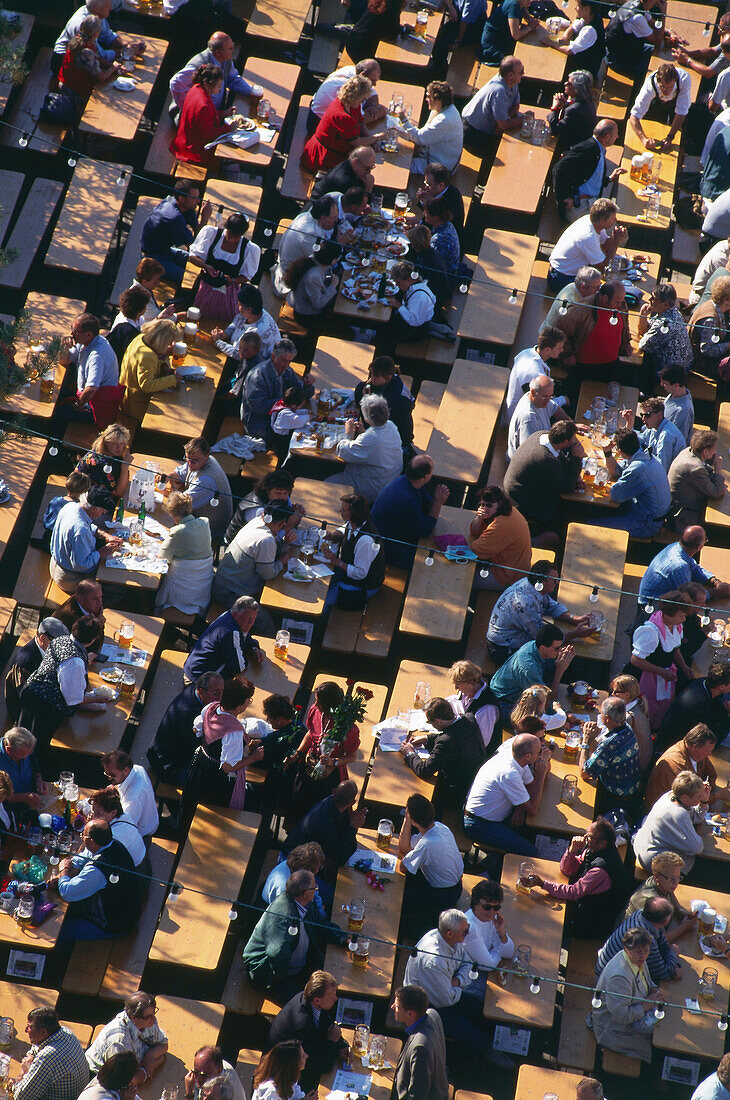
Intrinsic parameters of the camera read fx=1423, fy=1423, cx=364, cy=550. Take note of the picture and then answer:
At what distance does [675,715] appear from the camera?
31.0ft

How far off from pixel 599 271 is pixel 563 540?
2.36m

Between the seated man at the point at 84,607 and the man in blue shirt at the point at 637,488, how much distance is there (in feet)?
12.6

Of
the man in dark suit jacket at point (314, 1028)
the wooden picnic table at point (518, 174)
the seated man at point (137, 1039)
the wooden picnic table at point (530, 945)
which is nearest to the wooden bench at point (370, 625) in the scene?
the wooden picnic table at point (530, 945)

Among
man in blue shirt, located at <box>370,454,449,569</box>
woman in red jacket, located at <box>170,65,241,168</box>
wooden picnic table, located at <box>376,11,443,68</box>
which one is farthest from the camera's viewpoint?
wooden picnic table, located at <box>376,11,443,68</box>

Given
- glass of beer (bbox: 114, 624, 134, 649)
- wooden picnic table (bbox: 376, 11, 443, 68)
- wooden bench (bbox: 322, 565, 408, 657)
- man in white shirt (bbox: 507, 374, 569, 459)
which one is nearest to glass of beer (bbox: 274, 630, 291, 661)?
wooden bench (bbox: 322, 565, 408, 657)

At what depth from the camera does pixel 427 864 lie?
27.6 feet

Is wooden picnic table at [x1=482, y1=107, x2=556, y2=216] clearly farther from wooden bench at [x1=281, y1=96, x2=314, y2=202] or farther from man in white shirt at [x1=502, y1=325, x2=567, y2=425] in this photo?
man in white shirt at [x1=502, y1=325, x2=567, y2=425]

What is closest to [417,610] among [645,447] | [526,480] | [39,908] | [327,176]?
[526,480]

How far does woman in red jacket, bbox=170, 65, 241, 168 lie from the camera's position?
12172 millimetres

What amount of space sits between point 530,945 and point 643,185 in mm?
7360

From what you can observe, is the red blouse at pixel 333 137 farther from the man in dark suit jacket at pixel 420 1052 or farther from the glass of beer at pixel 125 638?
the man in dark suit jacket at pixel 420 1052

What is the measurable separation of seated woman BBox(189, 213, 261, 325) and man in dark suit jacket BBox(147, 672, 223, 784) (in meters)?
3.50

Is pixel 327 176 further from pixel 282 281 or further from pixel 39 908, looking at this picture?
pixel 39 908

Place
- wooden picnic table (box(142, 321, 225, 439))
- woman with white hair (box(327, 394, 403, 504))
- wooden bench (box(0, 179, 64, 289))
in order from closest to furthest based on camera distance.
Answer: woman with white hair (box(327, 394, 403, 504)) → wooden picnic table (box(142, 321, 225, 439)) → wooden bench (box(0, 179, 64, 289))
